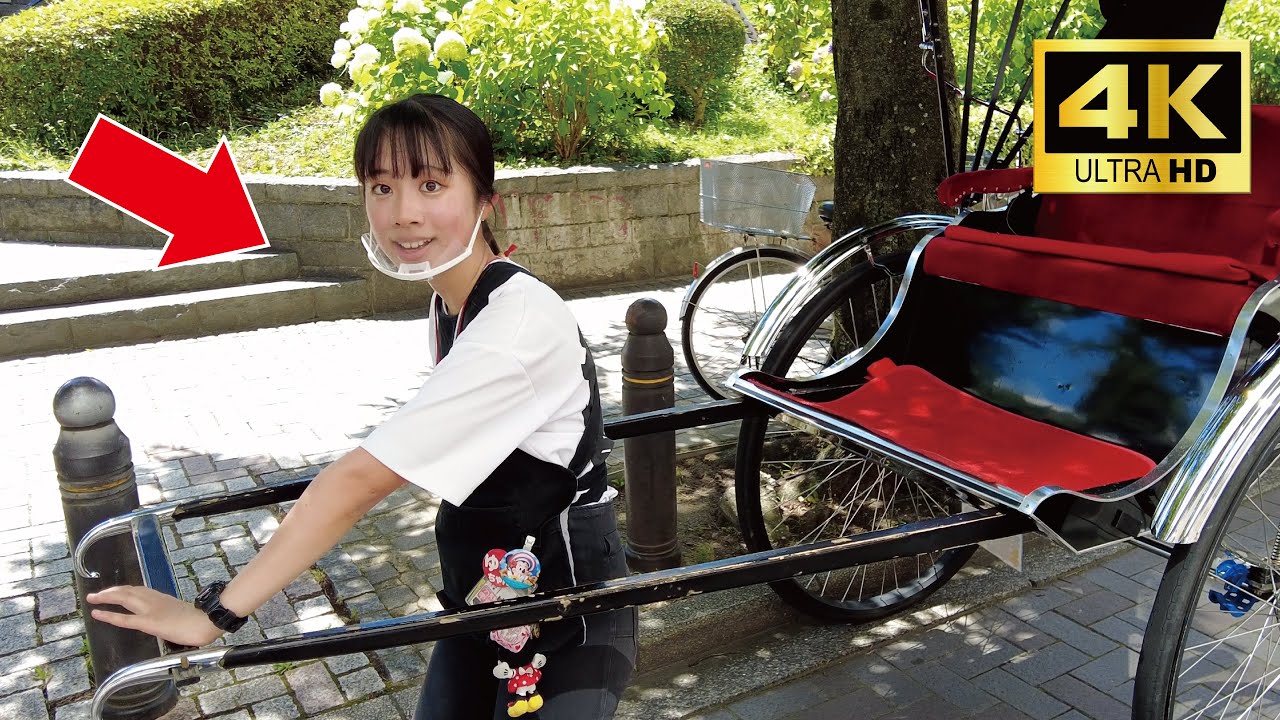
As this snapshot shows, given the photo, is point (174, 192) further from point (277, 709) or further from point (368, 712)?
point (368, 712)

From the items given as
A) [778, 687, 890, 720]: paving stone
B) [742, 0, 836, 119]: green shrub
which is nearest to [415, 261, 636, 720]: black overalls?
[778, 687, 890, 720]: paving stone

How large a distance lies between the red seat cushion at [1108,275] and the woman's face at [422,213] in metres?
1.85

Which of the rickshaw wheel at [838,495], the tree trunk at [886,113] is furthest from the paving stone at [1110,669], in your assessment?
the tree trunk at [886,113]

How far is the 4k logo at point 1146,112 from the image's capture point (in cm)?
313

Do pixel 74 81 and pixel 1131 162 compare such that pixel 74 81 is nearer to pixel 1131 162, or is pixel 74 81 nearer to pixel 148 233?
pixel 148 233

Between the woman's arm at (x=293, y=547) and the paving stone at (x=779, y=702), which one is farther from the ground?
the woman's arm at (x=293, y=547)

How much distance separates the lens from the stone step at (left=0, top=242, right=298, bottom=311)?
708 cm

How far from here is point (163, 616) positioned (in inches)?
68.2

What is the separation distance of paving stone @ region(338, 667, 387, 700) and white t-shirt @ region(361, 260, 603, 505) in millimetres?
1635

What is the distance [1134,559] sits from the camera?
421 centimetres

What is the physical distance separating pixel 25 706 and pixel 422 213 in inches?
87.3

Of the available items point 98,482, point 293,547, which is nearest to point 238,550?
point 98,482

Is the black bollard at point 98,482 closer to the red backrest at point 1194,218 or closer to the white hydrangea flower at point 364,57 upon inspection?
the red backrest at point 1194,218

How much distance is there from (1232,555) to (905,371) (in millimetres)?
1087
